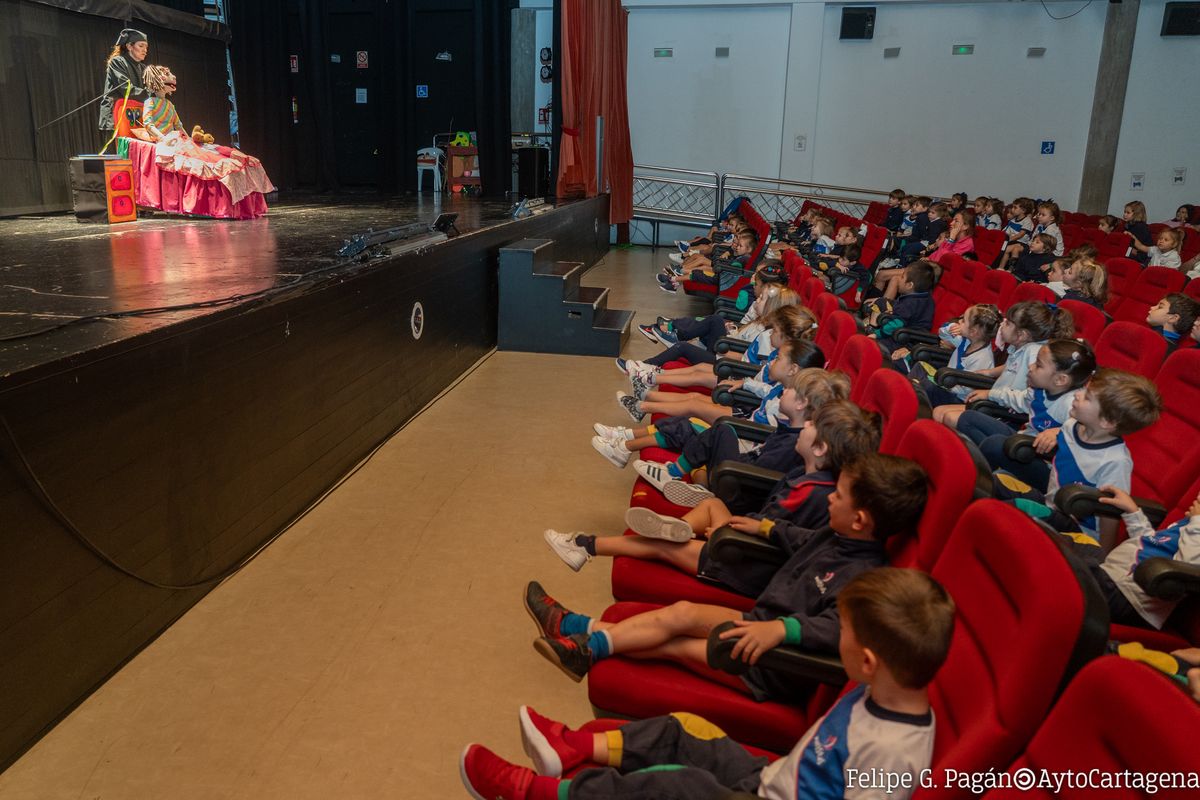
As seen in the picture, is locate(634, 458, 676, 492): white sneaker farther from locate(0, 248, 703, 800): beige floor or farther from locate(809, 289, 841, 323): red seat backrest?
locate(809, 289, 841, 323): red seat backrest

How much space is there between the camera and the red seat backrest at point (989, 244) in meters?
6.90

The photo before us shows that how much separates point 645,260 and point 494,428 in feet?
23.5

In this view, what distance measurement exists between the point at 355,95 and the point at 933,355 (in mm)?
9702

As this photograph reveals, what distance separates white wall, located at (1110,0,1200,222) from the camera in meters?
10.6

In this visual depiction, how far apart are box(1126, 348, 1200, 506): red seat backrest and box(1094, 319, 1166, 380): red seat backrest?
0.21 m

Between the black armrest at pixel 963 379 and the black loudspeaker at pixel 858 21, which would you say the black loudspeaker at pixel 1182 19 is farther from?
the black armrest at pixel 963 379

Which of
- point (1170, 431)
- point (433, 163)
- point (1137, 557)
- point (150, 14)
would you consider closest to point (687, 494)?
point (1137, 557)

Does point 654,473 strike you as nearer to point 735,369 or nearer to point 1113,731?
point 735,369

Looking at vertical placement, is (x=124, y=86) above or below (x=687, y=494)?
above

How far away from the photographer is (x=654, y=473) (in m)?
2.93

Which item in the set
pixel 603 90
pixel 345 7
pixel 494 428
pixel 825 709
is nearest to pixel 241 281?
pixel 494 428

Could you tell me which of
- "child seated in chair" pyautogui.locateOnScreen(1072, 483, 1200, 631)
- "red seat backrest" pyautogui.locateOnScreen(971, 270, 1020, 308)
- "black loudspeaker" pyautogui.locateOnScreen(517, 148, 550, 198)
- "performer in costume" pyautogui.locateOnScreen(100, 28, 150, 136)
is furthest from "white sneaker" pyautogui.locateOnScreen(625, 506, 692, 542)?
"black loudspeaker" pyautogui.locateOnScreen(517, 148, 550, 198)

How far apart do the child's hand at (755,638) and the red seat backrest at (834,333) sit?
146 centimetres

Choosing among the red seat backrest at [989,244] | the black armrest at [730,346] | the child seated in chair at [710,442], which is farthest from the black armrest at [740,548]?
the red seat backrest at [989,244]
